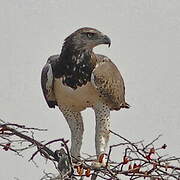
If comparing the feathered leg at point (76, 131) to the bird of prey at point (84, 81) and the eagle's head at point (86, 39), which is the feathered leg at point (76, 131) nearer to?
the bird of prey at point (84, 81)

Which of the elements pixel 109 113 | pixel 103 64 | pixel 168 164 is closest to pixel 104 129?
pixel 109 113

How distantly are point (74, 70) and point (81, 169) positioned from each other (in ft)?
5.35

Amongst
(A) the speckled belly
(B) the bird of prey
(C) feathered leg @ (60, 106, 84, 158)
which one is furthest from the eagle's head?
(C) feathered leg @ (60, 106, 84, 158)

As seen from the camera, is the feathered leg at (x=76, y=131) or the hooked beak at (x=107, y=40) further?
the feathered leg at (x=76, y=131)

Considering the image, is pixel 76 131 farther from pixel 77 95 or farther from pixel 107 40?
pixel 107 40

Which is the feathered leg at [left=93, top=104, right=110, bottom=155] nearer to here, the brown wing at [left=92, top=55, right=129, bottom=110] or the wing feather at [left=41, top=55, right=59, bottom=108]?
the brown wing at [left=92, top=55, right=129, bottom=110]

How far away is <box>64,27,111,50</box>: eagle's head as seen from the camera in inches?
259

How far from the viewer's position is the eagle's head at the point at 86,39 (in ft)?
21.5

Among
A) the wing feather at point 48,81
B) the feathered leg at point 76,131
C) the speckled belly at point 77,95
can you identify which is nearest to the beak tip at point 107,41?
the speckled belly at point 77,95

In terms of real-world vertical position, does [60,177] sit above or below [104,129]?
below

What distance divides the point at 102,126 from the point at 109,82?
1.36ft

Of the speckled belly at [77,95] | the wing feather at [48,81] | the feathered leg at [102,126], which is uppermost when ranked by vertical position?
the wing feather at [48,81]

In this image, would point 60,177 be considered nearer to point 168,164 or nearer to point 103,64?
point 168,164

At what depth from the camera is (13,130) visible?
16.8 feet
